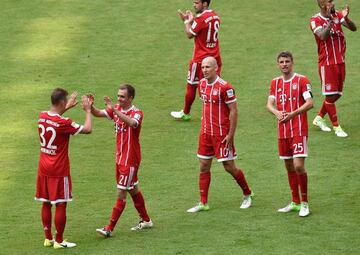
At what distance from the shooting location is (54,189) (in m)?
12.8

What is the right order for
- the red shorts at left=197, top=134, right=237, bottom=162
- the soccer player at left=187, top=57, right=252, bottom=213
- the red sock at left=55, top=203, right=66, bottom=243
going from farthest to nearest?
the red shorts at left=197, top=134, right=237, bottom=162 < the soccer player at left=187, top=57, right=252, bottom=213 < the red sock at left=55, top=203, right=66, bottom=243

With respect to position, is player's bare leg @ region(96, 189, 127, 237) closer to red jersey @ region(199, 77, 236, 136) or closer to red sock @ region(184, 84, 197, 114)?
red jersey @ region(199, 77, 236, 136)

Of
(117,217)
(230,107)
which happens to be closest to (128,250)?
(117,217)

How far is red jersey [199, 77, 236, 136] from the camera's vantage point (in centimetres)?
1377

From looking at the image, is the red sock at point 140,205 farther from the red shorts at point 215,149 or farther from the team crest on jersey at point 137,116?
the red shorts at point 215,149

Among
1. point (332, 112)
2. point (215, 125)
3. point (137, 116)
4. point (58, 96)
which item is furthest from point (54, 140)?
point (332, 112)

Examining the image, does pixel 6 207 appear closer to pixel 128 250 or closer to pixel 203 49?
pixel 128 250

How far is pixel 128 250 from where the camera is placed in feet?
Result: 41.4

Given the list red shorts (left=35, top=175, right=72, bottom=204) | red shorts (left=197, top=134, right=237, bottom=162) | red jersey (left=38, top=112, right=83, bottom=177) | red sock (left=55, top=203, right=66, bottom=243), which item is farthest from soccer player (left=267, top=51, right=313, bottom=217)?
red sock (left=55, top=203, right=66, bottom=243)

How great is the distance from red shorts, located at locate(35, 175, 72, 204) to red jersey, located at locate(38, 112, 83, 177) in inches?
2.6

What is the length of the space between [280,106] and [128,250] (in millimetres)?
2986

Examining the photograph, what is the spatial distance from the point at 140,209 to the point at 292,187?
2178mm

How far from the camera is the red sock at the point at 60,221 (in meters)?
12.7

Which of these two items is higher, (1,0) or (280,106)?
(1,0)
